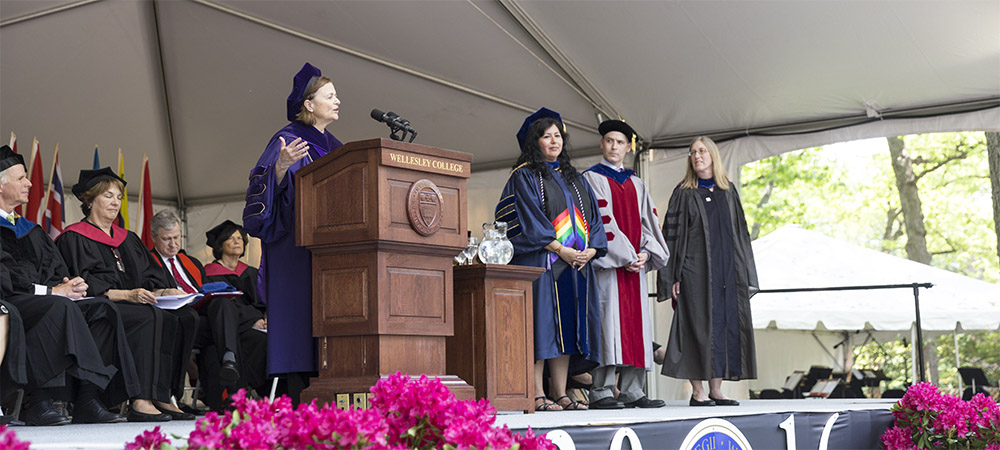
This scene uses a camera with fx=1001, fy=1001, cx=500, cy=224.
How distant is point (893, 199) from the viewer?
887 inches

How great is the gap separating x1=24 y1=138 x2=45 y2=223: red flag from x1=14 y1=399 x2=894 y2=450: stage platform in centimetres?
482

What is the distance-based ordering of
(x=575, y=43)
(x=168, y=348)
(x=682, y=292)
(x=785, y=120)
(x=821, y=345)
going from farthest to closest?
(x=821, y=345)
(x=785, y=120)
(x=575, y=43)
(x=682, y=292)
(x=168, y=348)

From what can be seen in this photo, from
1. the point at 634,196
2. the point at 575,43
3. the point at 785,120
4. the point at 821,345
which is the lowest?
the point at 821,345

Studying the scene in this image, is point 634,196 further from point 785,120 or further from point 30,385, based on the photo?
point 30,385

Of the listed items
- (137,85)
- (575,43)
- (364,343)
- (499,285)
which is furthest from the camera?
(137,85)

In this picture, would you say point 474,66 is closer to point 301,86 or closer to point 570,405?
point 570,405

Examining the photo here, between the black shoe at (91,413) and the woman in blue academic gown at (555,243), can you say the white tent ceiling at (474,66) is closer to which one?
the woman in blue academic gown at (555,243)

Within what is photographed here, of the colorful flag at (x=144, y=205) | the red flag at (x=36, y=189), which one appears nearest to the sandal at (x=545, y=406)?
the red flag at (x=36, y=189)

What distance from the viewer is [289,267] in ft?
12.4

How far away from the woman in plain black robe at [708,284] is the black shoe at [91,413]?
2.86 meters

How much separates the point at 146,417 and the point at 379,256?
62.0 inches

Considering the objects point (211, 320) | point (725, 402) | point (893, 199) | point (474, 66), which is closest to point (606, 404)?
point (725, 402)

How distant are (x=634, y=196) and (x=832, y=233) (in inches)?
769

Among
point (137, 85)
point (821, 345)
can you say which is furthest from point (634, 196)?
point (821, 345)
